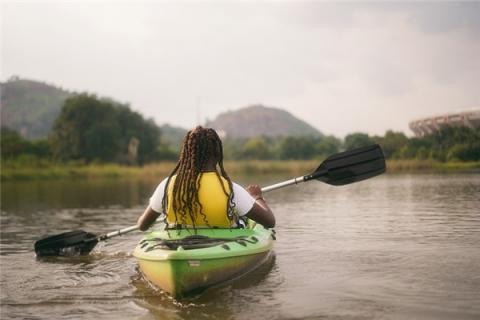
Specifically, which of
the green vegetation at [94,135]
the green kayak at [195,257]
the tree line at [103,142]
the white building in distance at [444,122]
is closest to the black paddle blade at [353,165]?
the green kayak at [195,257]

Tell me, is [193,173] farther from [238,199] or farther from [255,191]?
[255,191]

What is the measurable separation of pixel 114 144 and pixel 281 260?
42.1 m

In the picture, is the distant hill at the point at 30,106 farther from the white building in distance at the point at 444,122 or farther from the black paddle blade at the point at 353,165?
the black paddle blade at the point at 353,165

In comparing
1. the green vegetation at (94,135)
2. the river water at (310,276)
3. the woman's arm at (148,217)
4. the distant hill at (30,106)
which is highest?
the distant hill at (30,106)

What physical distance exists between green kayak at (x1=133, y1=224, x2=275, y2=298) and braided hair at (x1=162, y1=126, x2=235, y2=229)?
171 mm

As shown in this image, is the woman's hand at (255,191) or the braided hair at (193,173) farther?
the woman's hand at (255,191)

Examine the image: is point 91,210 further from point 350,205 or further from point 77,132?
point 77,132

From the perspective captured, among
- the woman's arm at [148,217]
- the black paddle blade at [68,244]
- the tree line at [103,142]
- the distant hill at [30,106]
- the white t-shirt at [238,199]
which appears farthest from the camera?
the distant hill at [30,106]

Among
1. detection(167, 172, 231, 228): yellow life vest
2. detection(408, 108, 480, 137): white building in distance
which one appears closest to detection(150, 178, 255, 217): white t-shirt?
detection(167, 172, 231, 228): yellow life vest

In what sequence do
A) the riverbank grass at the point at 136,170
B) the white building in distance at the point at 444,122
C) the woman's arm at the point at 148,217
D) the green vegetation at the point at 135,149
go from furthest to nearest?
the riverbank grass at the point at 136,170 → the green vegetation at the point at 135,149 → the white building in distance at the point at 444,122 → the woman's arm at the point at 148,217

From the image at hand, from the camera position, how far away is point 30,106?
140 meters

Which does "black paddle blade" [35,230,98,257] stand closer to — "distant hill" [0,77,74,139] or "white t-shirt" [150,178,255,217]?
"white t-shirt" [150,178,255,217]

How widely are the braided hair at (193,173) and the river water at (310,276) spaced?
2.32 feet

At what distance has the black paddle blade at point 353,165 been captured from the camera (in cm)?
666
